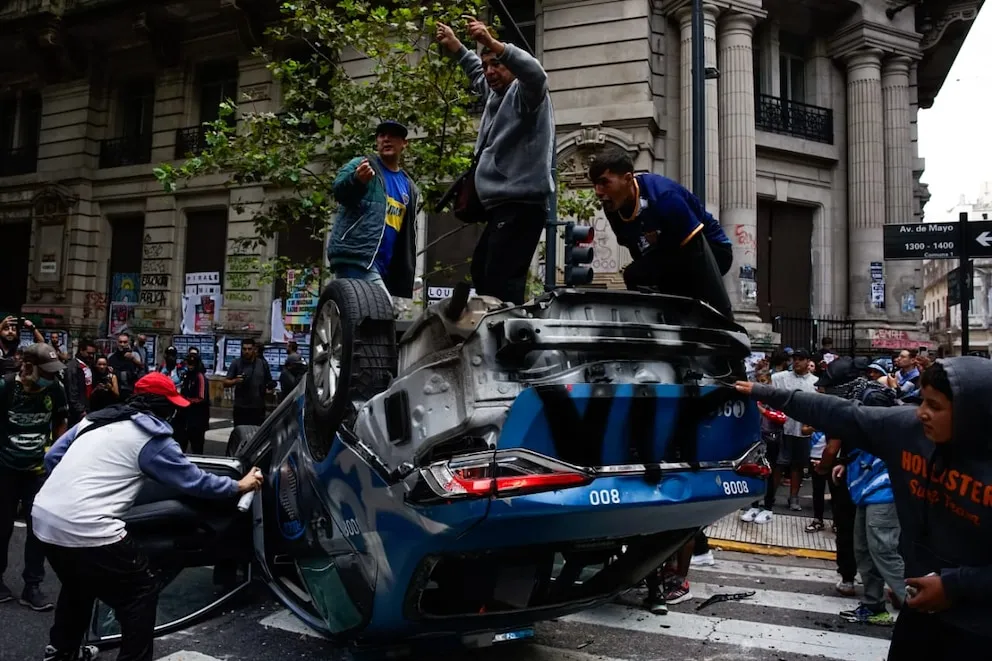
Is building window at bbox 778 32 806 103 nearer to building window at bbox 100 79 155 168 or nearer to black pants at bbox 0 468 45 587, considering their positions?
building window at bbox 100 79 155 168

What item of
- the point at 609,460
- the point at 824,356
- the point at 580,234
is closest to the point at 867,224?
the point at 824,356

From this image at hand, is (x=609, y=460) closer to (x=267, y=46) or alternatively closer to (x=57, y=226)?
(x=267, y=46)

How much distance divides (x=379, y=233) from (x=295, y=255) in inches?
531

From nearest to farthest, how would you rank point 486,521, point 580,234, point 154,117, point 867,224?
point 486,521 → point 580,234 → point 867,224 → point 154,117

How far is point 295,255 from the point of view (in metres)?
17.0

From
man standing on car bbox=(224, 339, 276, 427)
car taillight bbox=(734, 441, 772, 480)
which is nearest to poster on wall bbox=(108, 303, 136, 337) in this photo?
man standing on car bbox=(224, 339, 276, 427)

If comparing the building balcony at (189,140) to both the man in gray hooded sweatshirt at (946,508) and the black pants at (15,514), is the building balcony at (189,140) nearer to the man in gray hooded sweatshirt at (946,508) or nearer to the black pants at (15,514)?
the black pants at (15,514)

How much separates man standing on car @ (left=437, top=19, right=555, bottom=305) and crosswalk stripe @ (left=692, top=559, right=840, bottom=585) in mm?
3550

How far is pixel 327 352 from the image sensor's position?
3.30 m

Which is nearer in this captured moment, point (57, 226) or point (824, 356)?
point (824, 356)

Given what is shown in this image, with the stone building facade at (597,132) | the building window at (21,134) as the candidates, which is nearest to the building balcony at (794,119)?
the stone building facade at (597,132)

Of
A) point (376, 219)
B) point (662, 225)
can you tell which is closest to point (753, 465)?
point (662, 225)

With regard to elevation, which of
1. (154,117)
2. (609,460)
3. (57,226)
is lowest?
(609,460)

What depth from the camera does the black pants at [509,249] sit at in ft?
12.3
